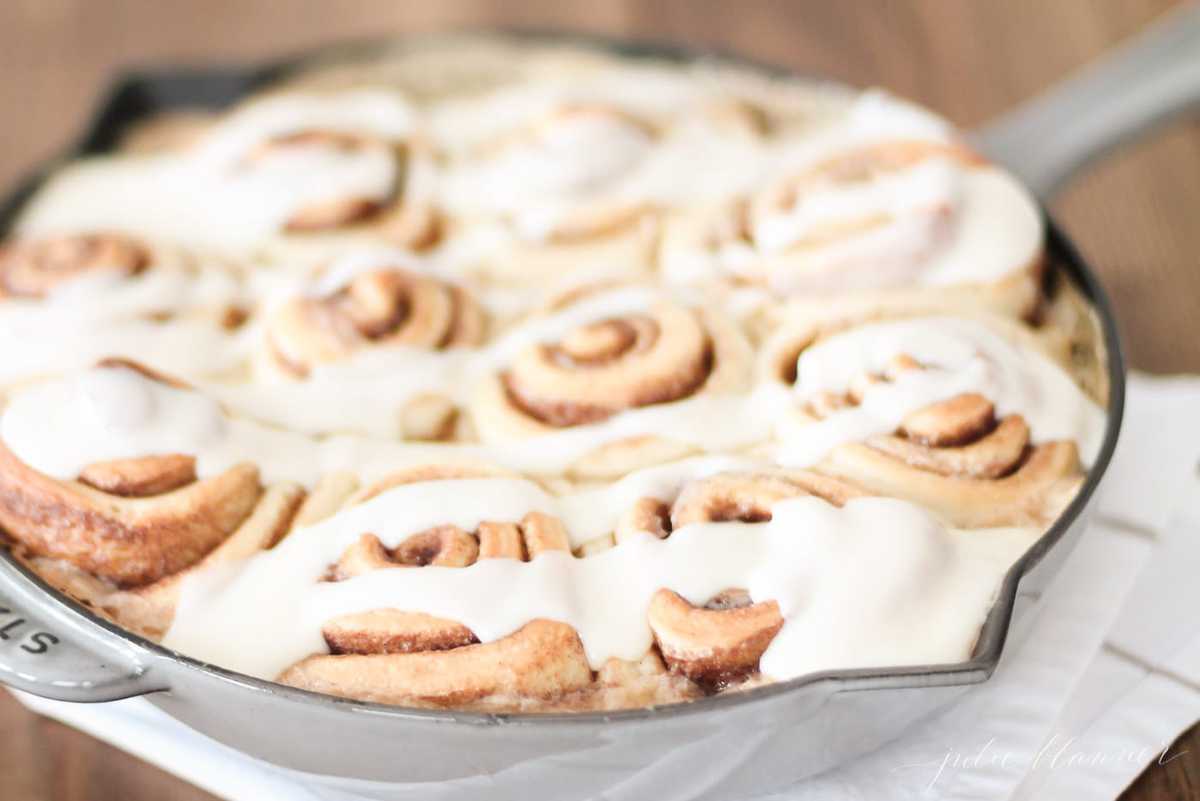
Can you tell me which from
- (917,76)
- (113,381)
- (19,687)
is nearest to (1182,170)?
(917,76)

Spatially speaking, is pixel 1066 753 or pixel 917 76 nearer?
pixel 1066 753

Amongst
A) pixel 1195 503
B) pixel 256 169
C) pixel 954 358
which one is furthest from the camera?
pixel 256 169

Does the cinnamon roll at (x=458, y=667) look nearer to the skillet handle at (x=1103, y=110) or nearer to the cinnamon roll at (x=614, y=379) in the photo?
the cinnamon roll at (x=614, y=379)

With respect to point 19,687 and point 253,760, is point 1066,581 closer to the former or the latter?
point 253,760

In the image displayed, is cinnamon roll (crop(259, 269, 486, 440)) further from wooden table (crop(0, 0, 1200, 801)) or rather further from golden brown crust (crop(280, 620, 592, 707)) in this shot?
wooden table (crop(0, 0, 1200, 801))

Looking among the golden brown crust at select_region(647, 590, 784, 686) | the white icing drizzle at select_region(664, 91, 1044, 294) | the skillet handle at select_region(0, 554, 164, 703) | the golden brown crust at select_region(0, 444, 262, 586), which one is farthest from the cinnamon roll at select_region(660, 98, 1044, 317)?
the skillet handle at select_region(0, 554, 164, 703)

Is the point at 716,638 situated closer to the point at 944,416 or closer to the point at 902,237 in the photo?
the point at 944,416

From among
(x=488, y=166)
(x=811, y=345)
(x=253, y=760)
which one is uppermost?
(x=488, y=166)
